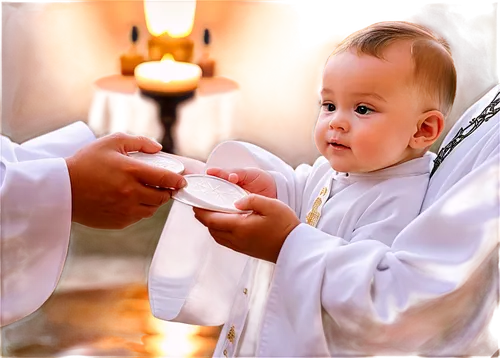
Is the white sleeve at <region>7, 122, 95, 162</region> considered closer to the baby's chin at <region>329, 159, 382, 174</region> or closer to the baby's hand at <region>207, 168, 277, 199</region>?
the baby's hand at <region>207, 168, 277, 199</region>

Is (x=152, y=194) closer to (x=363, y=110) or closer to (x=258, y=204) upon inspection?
(x=258, y=204)

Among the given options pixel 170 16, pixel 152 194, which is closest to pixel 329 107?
pixel 152 194

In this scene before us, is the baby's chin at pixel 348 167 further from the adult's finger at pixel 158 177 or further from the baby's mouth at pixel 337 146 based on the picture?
the adult's finger at pixel 158 177

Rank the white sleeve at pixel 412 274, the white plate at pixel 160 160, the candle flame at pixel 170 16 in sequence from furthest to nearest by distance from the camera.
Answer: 1. the candle flame at pixel 170 16
2. the white plate at pixel 160 160
3. the white sleeve at pixel 412 274

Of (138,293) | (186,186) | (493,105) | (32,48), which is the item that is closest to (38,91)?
(32,48)

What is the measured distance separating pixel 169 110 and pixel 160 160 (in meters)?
0.44

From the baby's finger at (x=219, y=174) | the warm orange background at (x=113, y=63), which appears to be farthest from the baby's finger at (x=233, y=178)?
the warm orange background at (x=113, y=63)

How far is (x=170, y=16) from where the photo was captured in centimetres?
121

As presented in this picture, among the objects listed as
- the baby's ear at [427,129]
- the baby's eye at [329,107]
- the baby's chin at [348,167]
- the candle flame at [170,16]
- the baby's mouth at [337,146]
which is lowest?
the baby's chin at [348,167]

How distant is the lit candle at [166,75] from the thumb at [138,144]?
398 millimetres

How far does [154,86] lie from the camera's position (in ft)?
4.10

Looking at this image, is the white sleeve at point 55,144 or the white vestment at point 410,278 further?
the white sleeve at point 55,144

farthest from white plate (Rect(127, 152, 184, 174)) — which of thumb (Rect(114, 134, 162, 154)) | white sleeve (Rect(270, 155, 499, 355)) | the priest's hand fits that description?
white sleeve (Rect(270, 155, 499, 355))

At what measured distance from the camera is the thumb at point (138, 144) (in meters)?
0.86
